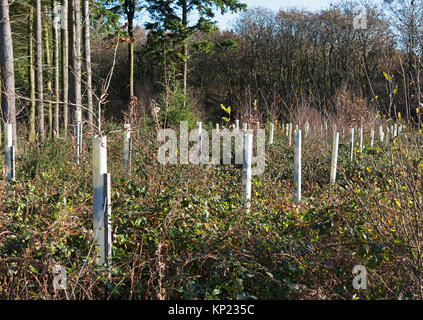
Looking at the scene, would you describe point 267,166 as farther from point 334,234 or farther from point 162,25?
point 162,25

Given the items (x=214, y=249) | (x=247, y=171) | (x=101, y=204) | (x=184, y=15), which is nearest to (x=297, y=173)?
(x=247, y=171)

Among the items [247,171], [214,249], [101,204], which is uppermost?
[247,171]

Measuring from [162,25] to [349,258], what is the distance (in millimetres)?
19991

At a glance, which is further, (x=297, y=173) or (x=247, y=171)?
(x=297, y=173)

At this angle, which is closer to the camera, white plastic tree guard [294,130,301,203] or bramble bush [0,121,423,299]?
bramble bush [0,121,423,299]

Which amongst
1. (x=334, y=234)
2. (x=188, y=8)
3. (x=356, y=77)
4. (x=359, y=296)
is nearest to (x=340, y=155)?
(x=334, y=234)

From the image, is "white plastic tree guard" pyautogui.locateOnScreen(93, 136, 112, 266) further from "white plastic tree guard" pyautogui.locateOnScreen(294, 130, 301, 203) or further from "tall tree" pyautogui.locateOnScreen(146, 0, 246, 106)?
"tall tree" pyautogui.locateOnScreen(146, 0, 246, 106)

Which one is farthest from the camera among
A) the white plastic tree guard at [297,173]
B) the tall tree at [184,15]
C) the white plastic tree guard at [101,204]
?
the tall tree at [184,15]

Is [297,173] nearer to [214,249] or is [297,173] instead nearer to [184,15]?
[214,249]

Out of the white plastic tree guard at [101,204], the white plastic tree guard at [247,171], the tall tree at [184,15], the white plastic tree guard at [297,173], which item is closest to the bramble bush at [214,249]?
the white plastic tree guard at [101,204]

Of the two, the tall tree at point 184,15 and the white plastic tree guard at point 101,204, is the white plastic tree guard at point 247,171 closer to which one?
the white plastic tree guard at point 101,204

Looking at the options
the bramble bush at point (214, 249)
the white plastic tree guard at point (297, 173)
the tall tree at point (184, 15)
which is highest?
the tall tree at point (184, 15)

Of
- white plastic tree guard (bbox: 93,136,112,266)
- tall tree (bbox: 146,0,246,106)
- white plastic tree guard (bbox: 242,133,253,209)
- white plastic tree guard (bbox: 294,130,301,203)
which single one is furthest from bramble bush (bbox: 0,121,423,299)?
tall tree (bbox: 146,0,246,106)
